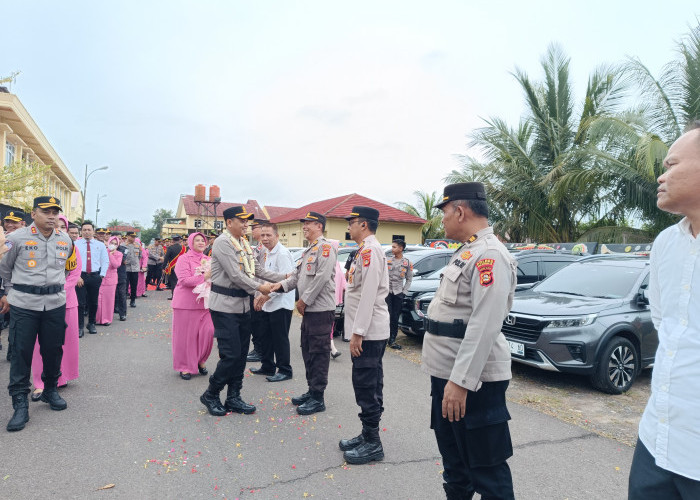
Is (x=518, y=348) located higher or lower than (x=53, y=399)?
higher

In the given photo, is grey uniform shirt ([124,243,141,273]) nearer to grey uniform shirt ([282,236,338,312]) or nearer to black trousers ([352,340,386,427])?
grey uniform shirt ([282,236,338,312])

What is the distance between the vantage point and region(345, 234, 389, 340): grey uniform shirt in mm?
3797

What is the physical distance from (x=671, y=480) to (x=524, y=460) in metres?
2.41

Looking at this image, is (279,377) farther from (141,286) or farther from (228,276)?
(141,286)

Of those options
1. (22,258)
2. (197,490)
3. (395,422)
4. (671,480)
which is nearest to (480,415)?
(671,480)

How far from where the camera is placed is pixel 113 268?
9.66m

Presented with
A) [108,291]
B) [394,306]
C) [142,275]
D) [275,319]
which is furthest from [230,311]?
[142,275]

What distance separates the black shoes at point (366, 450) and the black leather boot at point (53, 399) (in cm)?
295

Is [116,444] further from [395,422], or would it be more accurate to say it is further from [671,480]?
[671,480]

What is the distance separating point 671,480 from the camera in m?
1.61

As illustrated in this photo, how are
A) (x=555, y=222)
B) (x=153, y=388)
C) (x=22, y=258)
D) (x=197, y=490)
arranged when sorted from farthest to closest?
(x=555, y=222) < (x=153, y=388) < (x=22, y=258) < (x=197, y=490)

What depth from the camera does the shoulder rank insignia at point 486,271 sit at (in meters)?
2.36

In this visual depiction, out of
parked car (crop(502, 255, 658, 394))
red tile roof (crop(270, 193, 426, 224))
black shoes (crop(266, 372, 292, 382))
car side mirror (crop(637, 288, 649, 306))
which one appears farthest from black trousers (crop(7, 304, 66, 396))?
red tile roof (crop(270, 193, 426, 224))

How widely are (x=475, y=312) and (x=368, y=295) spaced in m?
1.55
